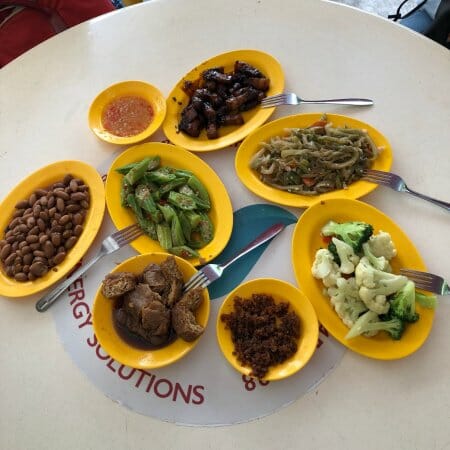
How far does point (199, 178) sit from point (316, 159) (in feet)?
1.67

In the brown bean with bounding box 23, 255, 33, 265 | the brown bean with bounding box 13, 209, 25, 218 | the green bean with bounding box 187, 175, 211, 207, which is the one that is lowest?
the brown bean with bounding box 23, 255, 33, 265

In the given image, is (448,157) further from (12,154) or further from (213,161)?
(12,154)

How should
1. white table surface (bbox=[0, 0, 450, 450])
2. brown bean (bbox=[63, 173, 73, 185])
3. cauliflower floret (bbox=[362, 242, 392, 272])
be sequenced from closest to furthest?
white table surface (bbox=[0, 0, 450, 450]), cauliflower floret (bbox=[362, 242, 392, 272]), brown bean (bbox=[63, 173, 73, 185])

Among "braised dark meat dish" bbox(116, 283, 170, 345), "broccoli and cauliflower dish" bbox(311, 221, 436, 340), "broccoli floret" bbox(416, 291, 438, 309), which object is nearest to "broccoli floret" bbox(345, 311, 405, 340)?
"broccoli and cauliflower dish" bbox(311, 221, 436, 340)

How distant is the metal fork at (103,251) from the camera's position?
166 centimetres

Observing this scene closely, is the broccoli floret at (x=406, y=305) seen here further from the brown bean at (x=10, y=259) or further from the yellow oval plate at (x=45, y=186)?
the brown bean at (x=10, y=259)

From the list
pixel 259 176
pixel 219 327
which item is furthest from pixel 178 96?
pixel 219 327

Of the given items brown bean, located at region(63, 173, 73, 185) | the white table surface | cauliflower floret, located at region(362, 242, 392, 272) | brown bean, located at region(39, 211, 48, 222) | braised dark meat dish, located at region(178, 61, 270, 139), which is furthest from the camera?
braised dark meat dish, located at region(178, 61, 270, 139)

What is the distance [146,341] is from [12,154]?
117 centimetres

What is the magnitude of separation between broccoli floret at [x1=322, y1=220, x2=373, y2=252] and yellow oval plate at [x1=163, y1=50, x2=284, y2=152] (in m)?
0.63

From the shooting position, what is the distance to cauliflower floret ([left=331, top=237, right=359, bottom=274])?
1521 millimetres

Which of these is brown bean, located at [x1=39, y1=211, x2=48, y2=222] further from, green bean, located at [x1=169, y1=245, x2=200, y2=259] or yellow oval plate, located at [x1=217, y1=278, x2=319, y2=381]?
yellow oval plate, located at [x1=217, y1=278, x2=319, y2=381]

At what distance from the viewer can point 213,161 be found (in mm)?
1969

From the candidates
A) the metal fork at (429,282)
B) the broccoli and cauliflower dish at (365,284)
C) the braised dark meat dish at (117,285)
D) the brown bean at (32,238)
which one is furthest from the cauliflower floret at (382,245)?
the brown bean at (32,238)
